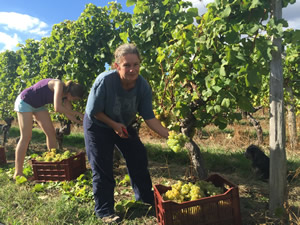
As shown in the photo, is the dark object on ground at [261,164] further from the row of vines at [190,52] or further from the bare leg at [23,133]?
the bare leg at [23,133]

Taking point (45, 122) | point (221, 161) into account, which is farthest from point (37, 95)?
point (221, 161)

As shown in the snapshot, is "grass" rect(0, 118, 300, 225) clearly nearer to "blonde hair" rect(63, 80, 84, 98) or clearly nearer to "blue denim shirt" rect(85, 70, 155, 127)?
"blue denim shirt" rect(85, 70, 155, 127)

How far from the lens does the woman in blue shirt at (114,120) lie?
231 cm

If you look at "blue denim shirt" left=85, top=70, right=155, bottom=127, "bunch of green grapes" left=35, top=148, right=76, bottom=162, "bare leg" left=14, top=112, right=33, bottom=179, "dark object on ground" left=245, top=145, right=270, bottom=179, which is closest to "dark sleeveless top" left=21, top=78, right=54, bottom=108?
"bare leg" left=14, top=112, right=33, bottom=179

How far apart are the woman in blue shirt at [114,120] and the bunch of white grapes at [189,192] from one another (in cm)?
51

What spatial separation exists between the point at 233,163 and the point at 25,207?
3254 millimetres

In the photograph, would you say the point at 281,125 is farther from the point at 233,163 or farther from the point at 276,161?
the point at 233,163

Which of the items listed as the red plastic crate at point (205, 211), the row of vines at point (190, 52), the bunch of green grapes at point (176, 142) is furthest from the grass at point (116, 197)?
the bunch of green grapes at point (176, 142)

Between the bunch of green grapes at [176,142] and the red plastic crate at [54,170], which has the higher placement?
the bunch of green grapes at [176,142]

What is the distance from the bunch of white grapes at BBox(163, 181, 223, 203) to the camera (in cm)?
216

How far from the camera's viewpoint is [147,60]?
3715mm

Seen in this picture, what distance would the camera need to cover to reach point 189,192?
224cm

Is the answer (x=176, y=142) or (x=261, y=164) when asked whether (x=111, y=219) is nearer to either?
(x=176, y=142)

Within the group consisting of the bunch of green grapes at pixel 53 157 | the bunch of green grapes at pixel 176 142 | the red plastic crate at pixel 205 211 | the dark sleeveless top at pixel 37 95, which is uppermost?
the dark sleeveless top at pixel 37 95
